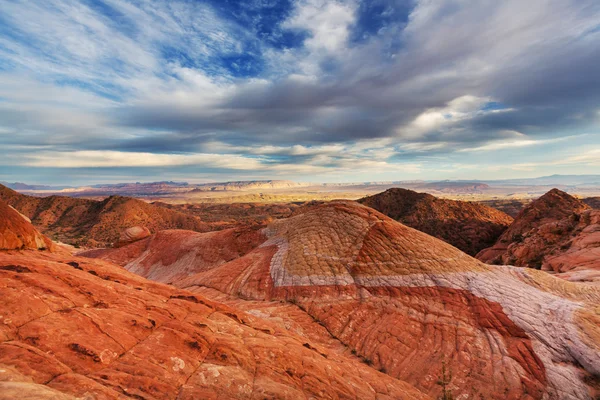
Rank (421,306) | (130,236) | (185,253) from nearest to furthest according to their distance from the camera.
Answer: (421,306), (185,253), (130,236)

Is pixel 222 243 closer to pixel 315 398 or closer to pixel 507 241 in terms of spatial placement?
pixel 315 398

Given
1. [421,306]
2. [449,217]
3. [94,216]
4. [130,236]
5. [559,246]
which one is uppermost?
[421,306]

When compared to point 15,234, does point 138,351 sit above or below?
below

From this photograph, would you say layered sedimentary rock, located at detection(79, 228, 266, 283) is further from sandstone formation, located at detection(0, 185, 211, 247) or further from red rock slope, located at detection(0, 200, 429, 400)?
sandstone formation, located at detection(0, 185, 211, 247)

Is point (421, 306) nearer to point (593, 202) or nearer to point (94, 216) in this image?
point (94, 216)

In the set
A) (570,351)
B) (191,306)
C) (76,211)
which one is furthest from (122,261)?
(76,211)

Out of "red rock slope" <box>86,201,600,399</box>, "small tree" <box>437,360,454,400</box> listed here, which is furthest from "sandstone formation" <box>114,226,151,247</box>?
"small tree" <box>437,360,454,400</box>

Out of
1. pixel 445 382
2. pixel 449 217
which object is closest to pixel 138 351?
pixel 445 382
